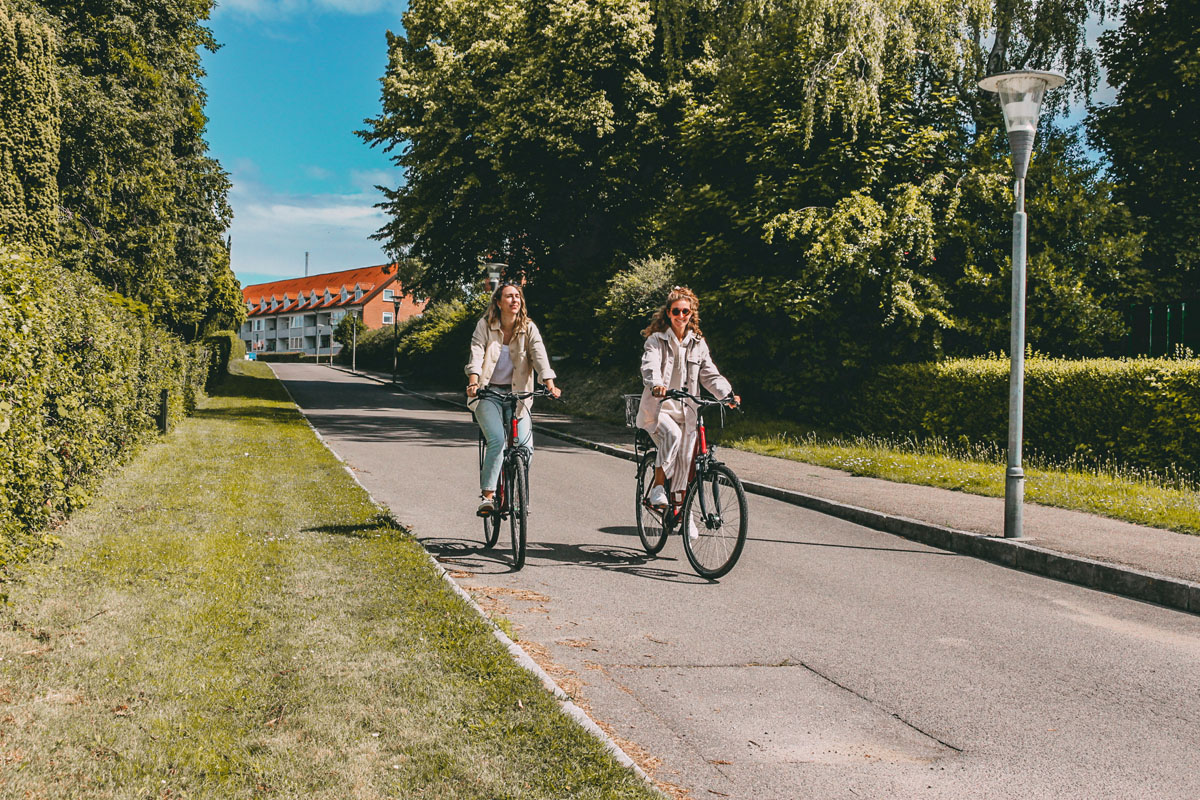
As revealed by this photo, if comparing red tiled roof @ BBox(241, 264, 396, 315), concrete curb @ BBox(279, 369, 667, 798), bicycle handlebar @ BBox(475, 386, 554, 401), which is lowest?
concrete curb @ BBox(279, 369, 667, 798)

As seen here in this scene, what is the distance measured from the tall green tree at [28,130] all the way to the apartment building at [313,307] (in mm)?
91555

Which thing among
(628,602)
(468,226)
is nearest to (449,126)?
(468,226)

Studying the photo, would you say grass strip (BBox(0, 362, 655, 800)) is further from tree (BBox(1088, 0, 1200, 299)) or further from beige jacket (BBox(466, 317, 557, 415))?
tree (BBox(1088, 0, 1200, 299))

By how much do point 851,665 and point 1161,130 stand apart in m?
20.0

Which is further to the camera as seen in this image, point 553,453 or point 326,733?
point 553,453

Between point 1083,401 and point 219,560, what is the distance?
37.5 ft

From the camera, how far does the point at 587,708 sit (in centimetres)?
418

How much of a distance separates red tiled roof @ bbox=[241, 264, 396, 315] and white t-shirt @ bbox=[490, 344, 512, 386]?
10584 cm

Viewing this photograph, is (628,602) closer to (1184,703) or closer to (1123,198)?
(1184,703)

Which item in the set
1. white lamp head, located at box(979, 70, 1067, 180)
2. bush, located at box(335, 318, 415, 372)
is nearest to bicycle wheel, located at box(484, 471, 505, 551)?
white lamp head, located at box(979, 70, 1067, 180)

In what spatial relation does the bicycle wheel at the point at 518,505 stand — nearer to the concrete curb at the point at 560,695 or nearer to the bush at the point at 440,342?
the concrete curb at the point at 560,695

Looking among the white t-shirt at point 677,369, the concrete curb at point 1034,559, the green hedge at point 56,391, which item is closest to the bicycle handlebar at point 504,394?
the white t-shirt at point 677,369

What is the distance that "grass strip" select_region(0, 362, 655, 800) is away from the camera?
3.24 metres

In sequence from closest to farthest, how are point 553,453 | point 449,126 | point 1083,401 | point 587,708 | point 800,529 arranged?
1. point 587,708
2. point 800,529
3. point 1083,401
4. point 553,453
5. point 449,126
